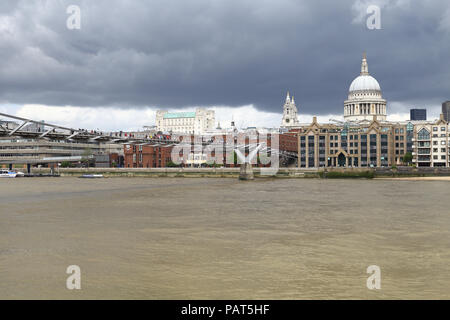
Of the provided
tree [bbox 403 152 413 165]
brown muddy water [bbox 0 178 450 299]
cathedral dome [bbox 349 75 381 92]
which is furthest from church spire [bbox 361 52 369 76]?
brown muddy water [bbox 0 178 450 299]

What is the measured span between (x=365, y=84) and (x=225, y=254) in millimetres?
169632

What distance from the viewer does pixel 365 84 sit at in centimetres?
17425

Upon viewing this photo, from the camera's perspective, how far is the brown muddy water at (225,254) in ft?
36.8

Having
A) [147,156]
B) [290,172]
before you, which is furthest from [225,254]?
[147,156]

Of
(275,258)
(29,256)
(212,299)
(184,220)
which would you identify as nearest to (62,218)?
(184,220)

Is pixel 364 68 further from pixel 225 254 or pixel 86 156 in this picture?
pixel 225 254

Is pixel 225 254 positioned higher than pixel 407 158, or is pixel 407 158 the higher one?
pixel 407 158

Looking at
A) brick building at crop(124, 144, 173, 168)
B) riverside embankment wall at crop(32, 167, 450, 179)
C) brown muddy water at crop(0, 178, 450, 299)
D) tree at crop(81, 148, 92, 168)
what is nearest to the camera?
brown muddy water at crop(0, 178, 450, 299)

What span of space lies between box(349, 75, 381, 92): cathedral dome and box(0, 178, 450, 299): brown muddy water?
153246 millimetres

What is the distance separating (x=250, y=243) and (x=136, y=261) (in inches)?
200

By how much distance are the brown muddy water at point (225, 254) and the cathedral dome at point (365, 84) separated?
153 metres

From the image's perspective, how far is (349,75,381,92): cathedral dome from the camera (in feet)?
570

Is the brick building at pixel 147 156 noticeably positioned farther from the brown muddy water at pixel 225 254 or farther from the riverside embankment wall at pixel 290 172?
the brown muddy water at pixel 225 254

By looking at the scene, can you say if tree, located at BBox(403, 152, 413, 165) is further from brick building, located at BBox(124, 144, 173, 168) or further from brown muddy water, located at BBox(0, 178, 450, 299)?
brown muddy water, located at BBox(0, 178, 450, 299)
